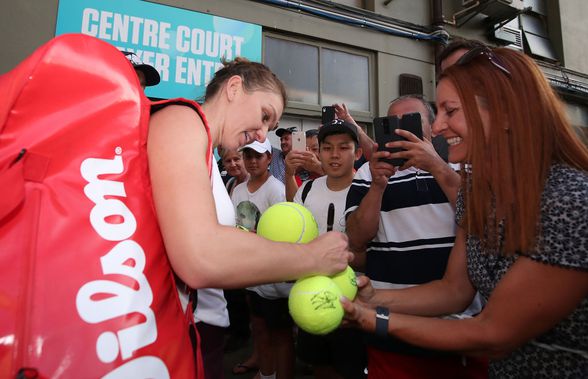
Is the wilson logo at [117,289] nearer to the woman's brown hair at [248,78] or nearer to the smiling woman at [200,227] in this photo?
the smiling woman at [200,227]

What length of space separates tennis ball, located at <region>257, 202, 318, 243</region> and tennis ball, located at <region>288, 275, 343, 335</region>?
248 mm

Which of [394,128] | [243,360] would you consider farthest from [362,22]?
[243,360]

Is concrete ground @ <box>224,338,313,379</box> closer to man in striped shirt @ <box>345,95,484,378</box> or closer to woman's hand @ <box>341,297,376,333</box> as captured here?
Result: man in striped shirt @ <box>345,95,484,378</box>

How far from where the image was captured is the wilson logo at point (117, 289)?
82 cm

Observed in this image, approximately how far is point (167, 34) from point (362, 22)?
3511mm

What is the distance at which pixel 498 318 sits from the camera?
44.3 inches

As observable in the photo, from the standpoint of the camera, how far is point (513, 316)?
1.09 m

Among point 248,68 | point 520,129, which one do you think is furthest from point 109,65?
point 520,129

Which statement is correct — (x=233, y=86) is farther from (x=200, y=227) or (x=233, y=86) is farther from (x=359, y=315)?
(x=359, y=315)

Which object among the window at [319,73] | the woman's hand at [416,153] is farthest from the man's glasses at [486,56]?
the window at [319,73]

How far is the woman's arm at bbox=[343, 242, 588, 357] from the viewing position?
1.04 m

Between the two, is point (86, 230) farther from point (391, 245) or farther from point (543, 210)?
point (391, 245)

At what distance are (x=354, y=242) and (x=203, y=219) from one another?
133 centimetres

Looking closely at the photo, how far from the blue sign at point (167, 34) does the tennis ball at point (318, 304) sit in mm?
4108
